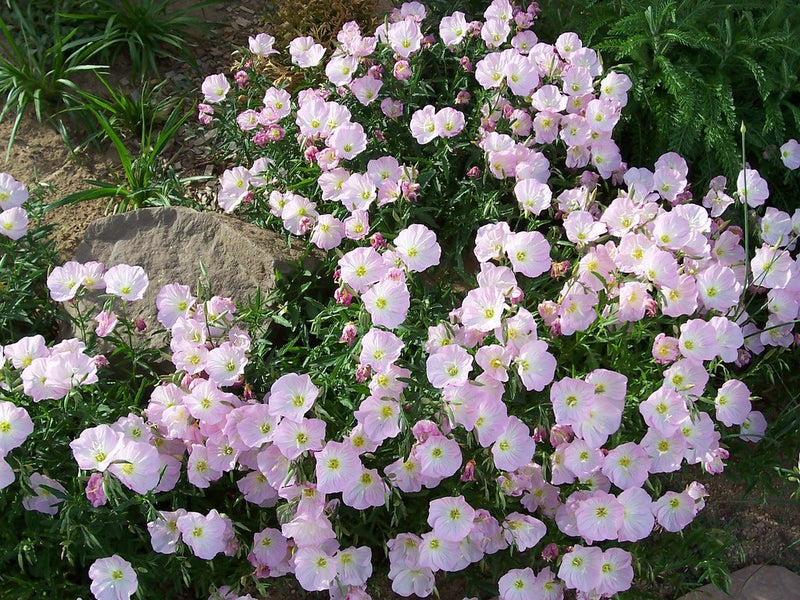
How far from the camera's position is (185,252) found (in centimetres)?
290

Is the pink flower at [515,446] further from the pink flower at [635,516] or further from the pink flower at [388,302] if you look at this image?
the pink flower at [388,302]

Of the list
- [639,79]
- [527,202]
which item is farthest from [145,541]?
[639,79]

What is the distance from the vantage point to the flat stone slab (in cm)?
252

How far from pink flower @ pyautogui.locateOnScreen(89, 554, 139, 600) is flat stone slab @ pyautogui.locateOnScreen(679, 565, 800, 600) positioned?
1.65 metres

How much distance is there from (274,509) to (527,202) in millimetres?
1281

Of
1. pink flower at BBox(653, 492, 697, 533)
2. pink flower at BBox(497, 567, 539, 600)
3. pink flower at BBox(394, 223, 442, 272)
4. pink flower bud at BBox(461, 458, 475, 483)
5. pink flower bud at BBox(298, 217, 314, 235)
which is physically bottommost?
pink flower at BBox(497, 567, 539, 600)

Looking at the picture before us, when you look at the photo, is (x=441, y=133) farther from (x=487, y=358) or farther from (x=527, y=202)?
(x=487, y=358)

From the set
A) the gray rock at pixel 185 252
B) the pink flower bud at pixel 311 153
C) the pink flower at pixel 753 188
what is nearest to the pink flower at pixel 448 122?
the pink flower bud at pixel 311 153

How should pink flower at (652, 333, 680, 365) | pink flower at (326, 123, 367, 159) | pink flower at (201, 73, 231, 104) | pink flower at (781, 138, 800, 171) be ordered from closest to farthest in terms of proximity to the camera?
pink flower at (652, 333, 680, 365) → pink flower at (326, 123, 367, 159) → pink flower at (781, 138, 800, 171) → pink flower at (201, 73, 231, 104)

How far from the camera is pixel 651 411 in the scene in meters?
2.22

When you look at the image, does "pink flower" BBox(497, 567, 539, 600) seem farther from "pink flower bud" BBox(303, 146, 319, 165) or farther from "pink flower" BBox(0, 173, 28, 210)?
"pink flower" BBox(0, 173, 28, 210)

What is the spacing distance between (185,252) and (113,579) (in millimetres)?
1191

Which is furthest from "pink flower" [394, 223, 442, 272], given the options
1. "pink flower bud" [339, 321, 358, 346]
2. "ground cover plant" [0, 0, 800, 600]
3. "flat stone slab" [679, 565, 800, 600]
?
"flat stone slab" [679, 565, 800, 600]

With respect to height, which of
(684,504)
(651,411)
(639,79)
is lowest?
(684,504)
